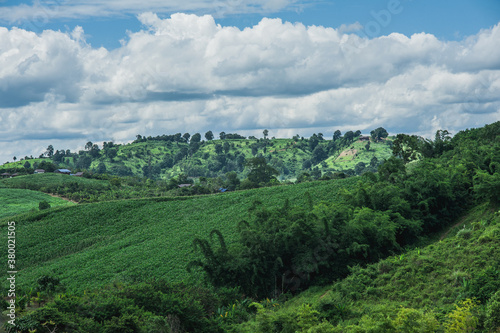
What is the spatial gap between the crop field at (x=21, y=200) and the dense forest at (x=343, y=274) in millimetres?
44639

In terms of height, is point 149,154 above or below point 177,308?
above

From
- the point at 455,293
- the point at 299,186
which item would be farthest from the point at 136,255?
the point at 455,293

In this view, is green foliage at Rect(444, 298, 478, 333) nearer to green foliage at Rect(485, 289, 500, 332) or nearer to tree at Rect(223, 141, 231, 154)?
green foliage at Rect(485, 289, 500, 332)

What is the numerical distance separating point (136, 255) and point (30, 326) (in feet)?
90.7

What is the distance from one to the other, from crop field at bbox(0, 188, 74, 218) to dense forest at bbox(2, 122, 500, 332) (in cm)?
4464

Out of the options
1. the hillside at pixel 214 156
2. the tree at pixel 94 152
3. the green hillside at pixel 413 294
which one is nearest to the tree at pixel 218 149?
the hillside at pixel 214 156

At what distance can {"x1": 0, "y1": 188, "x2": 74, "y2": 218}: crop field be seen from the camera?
7500 cm

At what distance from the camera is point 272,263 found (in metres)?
29.4

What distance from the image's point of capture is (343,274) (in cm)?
2908

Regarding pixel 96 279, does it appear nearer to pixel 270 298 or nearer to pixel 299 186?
pixel 270 298

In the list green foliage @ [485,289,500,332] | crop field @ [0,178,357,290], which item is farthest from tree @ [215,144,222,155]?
green foliage @ [485,289,500,332]

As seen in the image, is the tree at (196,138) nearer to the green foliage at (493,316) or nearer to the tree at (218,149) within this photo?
the tree at (218,149)

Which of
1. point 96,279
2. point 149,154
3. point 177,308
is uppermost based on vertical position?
point 149,154

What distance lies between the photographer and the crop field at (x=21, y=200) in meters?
75.0
